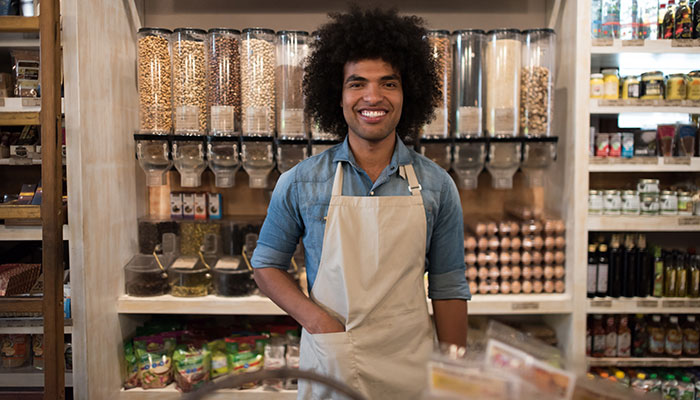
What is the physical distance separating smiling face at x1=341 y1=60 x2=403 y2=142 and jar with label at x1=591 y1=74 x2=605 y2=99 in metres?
1.34

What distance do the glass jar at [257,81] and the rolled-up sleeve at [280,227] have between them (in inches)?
36.3

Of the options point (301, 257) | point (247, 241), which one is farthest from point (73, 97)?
point (301, 257)

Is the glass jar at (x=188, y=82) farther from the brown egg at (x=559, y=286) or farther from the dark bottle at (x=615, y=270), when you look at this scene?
the dark bottle at (x=615, y=270)

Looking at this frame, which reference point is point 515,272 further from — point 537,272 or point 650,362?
point 650,362

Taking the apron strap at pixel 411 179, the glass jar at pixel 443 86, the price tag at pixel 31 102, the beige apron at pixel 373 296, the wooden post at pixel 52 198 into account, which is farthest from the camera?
the glass jar at pixel 443 86

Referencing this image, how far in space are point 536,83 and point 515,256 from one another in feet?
2.63

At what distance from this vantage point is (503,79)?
2.46 meters

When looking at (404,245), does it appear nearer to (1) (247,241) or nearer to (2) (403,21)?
(2) (403,21)

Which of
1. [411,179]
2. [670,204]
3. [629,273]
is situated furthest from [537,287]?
[411,179]

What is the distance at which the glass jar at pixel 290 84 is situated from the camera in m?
2.47

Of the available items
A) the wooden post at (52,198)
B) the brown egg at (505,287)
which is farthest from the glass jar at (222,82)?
the brown egg at (505,287)

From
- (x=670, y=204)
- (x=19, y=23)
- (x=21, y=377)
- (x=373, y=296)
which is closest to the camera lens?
(x=373, y=296)

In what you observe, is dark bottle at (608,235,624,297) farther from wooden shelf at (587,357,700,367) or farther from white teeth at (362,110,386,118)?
white teeth at (362,110,386,118)

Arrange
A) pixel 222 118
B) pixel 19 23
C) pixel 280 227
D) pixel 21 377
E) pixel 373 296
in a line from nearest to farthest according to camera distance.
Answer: pixel 373 296
pixel 280 227
pixel 19 23
pixel 21 377
pixel 222 118
